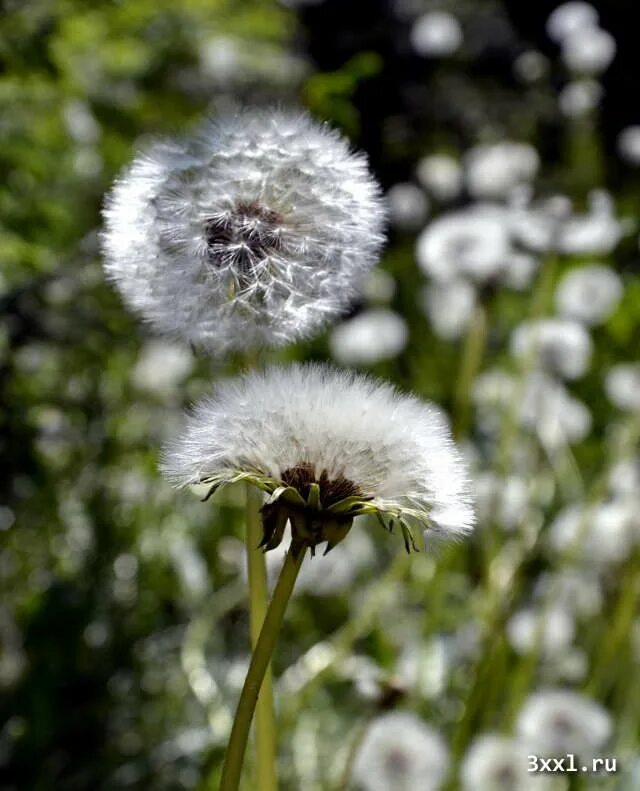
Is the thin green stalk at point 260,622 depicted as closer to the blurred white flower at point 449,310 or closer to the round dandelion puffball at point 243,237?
the round dandelion puffball at point 243,237

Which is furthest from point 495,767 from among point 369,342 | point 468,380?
point 369,342

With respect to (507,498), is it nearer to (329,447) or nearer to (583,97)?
A: (583,97)

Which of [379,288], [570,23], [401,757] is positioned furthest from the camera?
[379,288]

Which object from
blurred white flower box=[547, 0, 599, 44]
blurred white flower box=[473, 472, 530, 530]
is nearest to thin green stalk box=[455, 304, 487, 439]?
blurred white flower box=[473, 472, 530, 530]

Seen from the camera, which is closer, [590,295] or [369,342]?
[590,295]

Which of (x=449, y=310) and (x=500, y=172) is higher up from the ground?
(x=500, y=172)

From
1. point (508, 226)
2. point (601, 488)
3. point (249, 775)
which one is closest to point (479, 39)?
point (508, 226)
